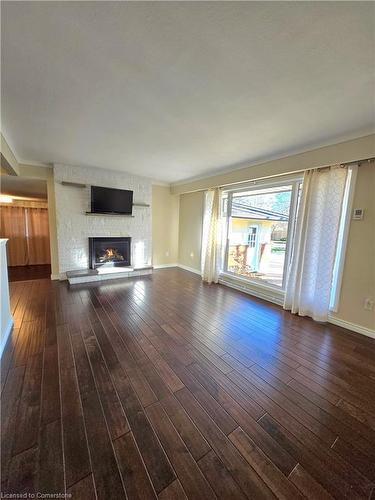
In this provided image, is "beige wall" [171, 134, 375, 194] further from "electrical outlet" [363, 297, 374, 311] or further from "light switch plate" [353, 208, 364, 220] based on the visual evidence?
"electrical outlet" [363, 297, 374, 311]

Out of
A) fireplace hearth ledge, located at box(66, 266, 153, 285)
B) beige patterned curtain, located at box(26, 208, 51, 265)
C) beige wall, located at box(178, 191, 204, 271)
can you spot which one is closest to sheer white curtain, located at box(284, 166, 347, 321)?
beige wall, located at box(178, 191, 204, 271)

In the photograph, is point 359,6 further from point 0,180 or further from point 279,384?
point 0,180

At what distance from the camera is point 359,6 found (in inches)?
41.6

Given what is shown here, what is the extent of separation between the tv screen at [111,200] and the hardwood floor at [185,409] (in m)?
2.63

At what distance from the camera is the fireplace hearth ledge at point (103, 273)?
432cm

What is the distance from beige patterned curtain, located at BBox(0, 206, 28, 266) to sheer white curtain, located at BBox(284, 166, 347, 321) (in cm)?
735

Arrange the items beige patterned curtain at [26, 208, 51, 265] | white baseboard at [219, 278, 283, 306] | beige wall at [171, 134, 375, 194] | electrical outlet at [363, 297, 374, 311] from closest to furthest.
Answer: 1. beige wall at [171, 134, 375, 194]
2. electrical outlet at [363, 297, 374, 311]
3. white baseboard at [219, 278, 283, 306]
4. beige patterned curtain at [26, 208, 51, 265]

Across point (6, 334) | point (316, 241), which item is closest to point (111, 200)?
point (6, 334)

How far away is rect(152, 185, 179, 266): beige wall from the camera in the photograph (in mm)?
5891

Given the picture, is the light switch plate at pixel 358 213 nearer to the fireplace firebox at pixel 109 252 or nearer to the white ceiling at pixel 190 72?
the white ceiling at pixel 190 72

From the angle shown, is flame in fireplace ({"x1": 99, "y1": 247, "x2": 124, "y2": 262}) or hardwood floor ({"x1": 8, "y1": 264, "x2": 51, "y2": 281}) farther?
flame in fireplace ({"x1": 99, "y1": 247, "x2": 124, "y2": 262})

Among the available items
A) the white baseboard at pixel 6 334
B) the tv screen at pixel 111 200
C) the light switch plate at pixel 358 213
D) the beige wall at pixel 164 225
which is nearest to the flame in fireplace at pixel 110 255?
the tv screen at pixel 111 200

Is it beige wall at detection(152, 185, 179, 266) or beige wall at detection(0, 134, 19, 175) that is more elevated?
beige wall at detection(0, 134, 19, 175)

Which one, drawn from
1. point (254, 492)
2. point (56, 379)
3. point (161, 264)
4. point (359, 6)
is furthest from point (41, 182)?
point (254, 492)
